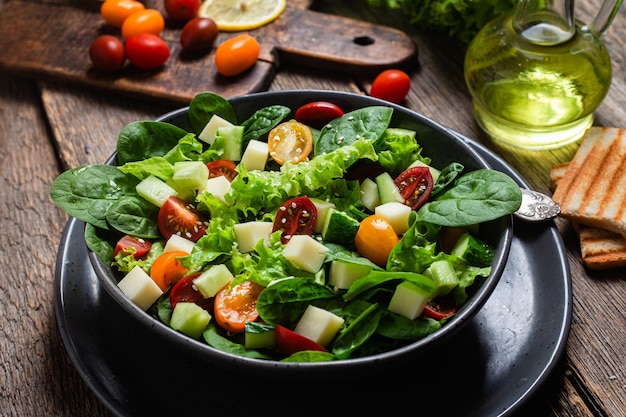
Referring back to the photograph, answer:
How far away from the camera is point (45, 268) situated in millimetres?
2279

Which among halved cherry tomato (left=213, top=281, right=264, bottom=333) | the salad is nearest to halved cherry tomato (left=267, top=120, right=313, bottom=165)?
the salad

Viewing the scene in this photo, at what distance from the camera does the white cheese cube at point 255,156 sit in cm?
207

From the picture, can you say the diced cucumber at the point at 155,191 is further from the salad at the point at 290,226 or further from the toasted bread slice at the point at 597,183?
the toasted bread slice at the point at 597,183

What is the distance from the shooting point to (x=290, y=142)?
2.14m

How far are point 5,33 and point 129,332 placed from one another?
195cm

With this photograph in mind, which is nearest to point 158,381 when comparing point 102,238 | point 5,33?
point 102,238

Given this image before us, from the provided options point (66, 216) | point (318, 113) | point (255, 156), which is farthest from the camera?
point (66, 216)

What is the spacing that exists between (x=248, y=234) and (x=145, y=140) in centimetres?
50

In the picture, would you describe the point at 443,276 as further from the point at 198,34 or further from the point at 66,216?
the point at 198,34

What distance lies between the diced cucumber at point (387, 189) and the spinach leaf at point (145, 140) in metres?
0.64

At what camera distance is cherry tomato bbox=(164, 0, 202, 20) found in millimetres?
3180

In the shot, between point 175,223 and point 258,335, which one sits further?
point 175,223

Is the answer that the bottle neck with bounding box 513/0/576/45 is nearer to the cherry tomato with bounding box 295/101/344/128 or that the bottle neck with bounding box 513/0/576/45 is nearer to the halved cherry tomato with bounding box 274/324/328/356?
the cherry tomato with bounding box 295/101/344/128

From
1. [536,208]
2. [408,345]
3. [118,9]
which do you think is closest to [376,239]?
[408,345]
